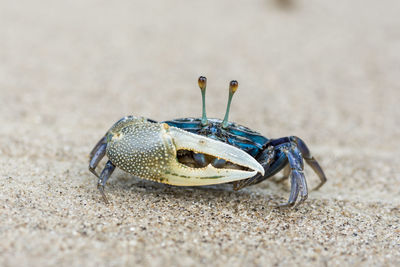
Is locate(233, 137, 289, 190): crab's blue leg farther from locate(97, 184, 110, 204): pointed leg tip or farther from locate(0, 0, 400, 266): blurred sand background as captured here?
locate(97, 184, 110, 204): pointed leg tip

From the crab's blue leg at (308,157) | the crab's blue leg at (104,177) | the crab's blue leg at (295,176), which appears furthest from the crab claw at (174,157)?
the crab's blue leg at (308,157)

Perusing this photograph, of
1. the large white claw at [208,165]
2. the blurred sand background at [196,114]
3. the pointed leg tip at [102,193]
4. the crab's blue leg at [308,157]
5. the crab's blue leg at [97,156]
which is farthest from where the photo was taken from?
the crab's blue leg at [308,157]

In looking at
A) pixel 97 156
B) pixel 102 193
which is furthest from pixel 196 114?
pixel 102 193

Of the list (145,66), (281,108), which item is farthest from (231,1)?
(281,108)

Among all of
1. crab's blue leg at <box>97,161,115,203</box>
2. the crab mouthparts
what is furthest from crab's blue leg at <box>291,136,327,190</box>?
crab's blue leg at <box>97,161,115,203</box>

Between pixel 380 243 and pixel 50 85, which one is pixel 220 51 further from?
pixel 380 243

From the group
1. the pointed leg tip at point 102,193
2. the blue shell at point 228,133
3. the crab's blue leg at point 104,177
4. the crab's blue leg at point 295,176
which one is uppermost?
the blue shell at point 228,133

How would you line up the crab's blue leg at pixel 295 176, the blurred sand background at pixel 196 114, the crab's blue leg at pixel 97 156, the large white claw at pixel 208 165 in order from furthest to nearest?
the crab's blue leg at pixel 97 156 < the crab's blue leg at pixel 295 176 < the large white claw at pixel 208 165 < the blurred sand background at pixel 196 114

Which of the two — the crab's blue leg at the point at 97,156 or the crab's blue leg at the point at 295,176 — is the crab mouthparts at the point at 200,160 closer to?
the crab's blue leg at the point at 295,176
